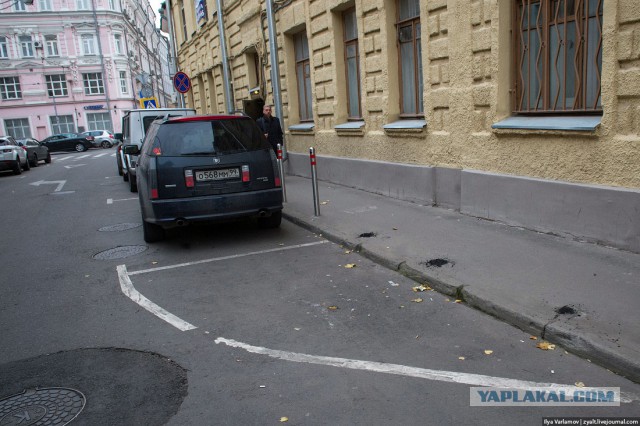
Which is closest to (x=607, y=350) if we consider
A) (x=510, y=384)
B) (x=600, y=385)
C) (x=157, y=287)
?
(x=600, y=385)

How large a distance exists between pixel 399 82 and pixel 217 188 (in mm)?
4580

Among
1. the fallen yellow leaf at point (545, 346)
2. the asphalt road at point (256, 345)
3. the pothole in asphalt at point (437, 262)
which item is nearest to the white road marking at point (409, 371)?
the asphalt road at point (256, 345)

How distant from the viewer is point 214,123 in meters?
7.51

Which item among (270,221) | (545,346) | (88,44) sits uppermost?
(88,44)

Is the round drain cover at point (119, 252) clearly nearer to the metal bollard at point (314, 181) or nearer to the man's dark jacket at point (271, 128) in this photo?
the metal bollard at point (314, 181)

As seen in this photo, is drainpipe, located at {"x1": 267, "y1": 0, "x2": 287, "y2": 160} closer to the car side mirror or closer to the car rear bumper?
the car side mirror

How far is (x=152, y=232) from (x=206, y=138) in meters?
1.72

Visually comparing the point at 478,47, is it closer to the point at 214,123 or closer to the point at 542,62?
the point at 542,62

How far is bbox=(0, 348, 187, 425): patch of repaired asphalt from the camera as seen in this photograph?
3.35 metres

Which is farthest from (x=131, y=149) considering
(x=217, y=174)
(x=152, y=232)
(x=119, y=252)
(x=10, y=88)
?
(x=10, y=88)

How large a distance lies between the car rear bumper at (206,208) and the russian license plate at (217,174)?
0.25 m

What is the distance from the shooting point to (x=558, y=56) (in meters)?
6.72

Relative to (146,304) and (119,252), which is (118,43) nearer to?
(119,252)

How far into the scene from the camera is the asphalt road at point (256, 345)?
3326mm
